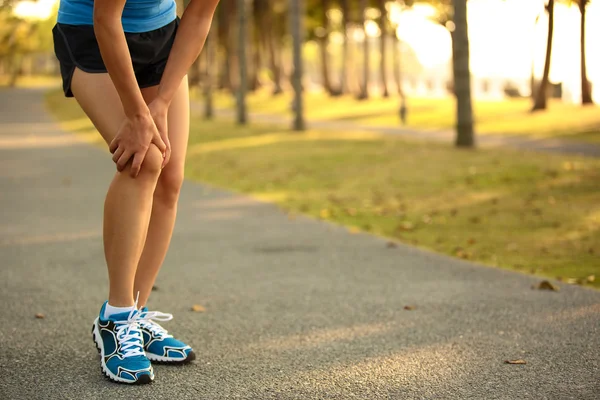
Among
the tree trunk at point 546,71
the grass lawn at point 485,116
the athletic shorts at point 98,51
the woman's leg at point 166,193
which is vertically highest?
the athletic shorts at point 98,51

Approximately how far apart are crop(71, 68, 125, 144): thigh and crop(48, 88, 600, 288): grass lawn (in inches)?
139

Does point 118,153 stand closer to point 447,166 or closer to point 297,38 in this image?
point 447,166

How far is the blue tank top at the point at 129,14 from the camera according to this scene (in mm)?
3254

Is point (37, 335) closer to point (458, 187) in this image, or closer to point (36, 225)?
point (36, 225)

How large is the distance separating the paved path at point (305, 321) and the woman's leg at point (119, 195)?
0.45 m

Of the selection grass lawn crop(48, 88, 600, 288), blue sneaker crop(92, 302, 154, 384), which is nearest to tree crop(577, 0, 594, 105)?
grass lawn crop(48, 88, 600, 288)

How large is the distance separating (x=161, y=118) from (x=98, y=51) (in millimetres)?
356

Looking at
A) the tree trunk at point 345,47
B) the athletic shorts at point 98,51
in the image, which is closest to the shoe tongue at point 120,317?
→ the athletic shorts at point 98,51

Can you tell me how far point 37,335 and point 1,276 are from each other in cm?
179

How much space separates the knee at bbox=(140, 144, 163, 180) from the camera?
321 cm

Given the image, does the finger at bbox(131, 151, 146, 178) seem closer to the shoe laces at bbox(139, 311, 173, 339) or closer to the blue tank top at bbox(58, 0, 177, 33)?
the blue tank top at bbox(58, 0, 177, 33)

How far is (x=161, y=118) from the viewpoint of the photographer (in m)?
3.28

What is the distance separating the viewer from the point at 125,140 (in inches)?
124

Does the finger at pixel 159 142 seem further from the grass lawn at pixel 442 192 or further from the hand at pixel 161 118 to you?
the grass lawn at pixel 442 192
